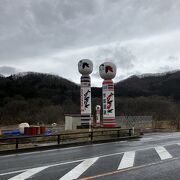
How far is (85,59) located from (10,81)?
85589 mm

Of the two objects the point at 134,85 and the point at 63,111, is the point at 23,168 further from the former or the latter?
the point at 134,85

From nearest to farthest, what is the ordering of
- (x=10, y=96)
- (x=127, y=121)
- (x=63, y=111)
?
(x=127, y=121) → (x=63, y=111) → (x=10, y=96)

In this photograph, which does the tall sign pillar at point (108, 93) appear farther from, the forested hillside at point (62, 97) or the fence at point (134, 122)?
the forested hillside at point (62, 97)

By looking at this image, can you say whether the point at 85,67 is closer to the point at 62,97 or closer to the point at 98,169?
the point at 98,169

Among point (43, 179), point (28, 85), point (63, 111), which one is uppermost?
point (28, 85)

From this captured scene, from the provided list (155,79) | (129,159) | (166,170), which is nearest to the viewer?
(166,170)

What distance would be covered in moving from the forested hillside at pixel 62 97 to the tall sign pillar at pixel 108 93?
43.8m

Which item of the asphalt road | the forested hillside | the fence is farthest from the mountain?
the asphalt road

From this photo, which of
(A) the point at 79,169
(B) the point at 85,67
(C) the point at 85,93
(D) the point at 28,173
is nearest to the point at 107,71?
(B) the point at 85,67

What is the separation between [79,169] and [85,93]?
25.2 metres

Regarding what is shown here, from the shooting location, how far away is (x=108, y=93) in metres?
35.4

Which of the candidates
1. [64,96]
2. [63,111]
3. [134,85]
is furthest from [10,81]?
[134,85]

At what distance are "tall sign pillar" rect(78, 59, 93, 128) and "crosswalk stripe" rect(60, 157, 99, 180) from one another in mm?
22348

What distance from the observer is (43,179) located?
9.55 m
